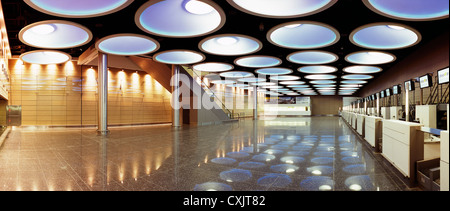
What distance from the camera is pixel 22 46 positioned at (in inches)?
623

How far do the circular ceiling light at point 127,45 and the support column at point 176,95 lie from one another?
476cm

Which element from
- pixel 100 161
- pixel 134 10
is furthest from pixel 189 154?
pixel 134 10

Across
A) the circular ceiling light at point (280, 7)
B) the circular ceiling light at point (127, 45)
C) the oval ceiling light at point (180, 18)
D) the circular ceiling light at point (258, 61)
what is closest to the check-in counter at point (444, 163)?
the circular ceiling light at point (280, 7)

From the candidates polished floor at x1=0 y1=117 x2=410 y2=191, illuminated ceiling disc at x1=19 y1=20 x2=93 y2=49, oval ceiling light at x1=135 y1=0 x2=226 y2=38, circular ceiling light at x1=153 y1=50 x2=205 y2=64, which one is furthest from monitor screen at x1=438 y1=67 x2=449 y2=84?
illuminated ceiling disc at x1=19 y1=20 x2=93 y2=49

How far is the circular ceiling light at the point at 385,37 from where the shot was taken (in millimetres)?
11352

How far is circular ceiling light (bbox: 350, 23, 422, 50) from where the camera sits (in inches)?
447

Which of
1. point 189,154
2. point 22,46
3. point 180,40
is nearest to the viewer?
point 189,154

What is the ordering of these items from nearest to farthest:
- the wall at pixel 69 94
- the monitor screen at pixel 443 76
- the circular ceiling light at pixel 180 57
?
the monitor screen at pixel 443 76 < the circular ceiling light at pixel 180 57 < the wall at pixel 69 94

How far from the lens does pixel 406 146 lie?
4.06m

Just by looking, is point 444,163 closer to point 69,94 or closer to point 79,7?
point 79,7

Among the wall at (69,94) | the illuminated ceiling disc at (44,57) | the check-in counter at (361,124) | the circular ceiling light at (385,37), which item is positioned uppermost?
the circular ceiling light at (385,37)

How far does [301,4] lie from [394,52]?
10.1 metres

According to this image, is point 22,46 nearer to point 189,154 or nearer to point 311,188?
point 189,154

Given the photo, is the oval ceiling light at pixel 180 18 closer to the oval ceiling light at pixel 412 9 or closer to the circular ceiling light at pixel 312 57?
the oval ceiling light at pixel 412 9
